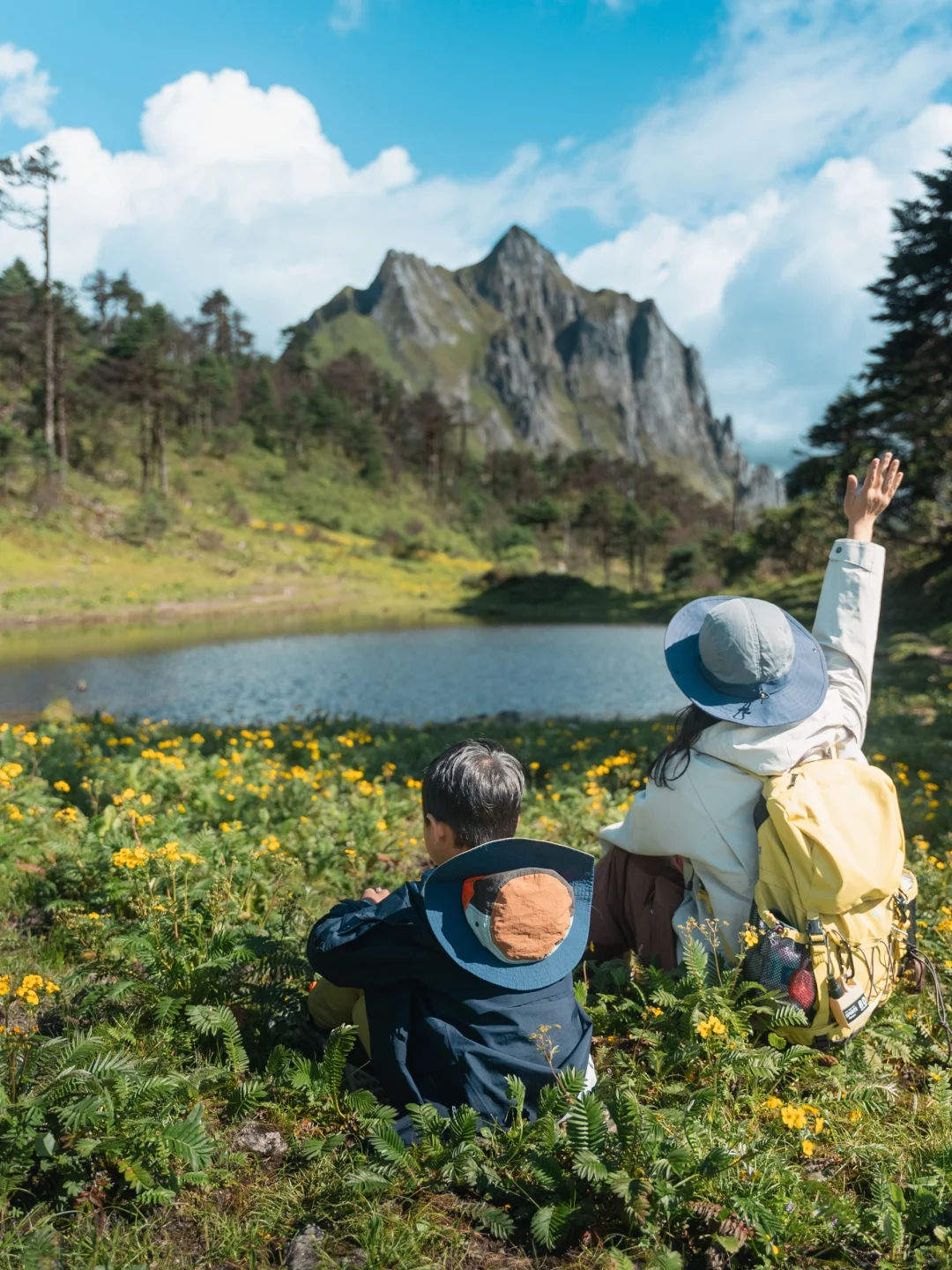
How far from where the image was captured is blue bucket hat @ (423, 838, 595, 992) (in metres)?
2.23

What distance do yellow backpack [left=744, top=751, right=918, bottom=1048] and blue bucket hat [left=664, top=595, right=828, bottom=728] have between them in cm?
19

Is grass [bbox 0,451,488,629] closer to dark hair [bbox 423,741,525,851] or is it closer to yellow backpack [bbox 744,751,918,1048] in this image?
dark hair [bbox 423,741,525,851]

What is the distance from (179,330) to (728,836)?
217 feet

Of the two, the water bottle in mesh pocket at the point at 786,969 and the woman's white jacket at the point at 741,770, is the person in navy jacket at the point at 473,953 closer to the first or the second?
the woman's white jacket at the point at 741,770

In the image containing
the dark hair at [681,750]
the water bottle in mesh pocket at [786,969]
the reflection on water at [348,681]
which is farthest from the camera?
the reflection on water at [348,681]

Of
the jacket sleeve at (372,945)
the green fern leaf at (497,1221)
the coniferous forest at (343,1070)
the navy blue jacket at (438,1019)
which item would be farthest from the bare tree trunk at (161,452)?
the green fern leaf at (497,1221)

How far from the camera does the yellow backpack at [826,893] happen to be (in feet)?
7.84

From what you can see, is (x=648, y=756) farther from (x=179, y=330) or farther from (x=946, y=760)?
(x=179, y=330)

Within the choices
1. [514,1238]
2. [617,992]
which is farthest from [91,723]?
[514,1238]

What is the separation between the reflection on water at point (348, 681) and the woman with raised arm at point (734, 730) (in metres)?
9.75

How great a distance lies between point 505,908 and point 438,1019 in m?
0.38

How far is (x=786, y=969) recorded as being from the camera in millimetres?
2521

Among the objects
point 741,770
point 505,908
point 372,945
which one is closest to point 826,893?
point 741,770

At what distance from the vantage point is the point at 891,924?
2.62m
